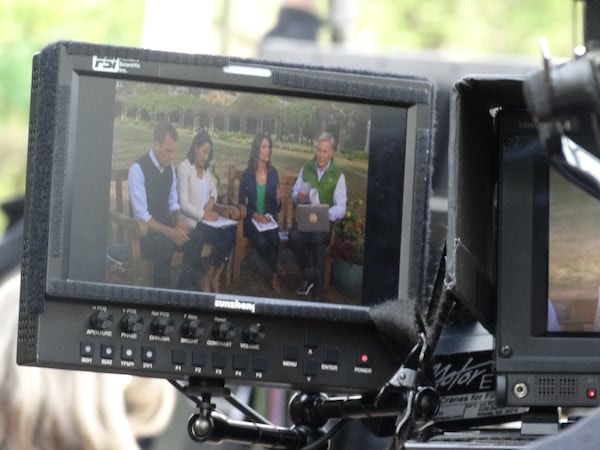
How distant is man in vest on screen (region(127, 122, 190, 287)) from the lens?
293cm

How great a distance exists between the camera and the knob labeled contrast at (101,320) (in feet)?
9.61

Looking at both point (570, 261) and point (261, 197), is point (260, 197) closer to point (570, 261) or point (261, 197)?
point (261, 197)

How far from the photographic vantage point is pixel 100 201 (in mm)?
2936

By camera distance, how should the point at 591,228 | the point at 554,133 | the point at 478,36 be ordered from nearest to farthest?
the point at 554,133
the point at 591,228
the point at 478,36

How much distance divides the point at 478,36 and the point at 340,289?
12604 millimetres

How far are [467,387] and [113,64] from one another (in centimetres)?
92

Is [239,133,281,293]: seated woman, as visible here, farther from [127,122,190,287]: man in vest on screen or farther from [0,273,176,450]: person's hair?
[0,273,176,450]: person's hair

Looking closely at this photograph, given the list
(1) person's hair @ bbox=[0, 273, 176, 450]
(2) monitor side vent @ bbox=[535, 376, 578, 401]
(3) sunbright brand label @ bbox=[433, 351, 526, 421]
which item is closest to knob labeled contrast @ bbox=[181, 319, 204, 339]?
(3) sunbright brand label @ bbox=[433, 351, 526, 421]

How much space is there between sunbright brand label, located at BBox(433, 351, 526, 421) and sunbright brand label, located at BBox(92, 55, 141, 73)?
0.84 m

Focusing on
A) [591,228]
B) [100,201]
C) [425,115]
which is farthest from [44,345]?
[591,228]

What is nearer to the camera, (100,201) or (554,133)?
(554,133)

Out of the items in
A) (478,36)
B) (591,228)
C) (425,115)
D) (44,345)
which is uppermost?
(478,36)

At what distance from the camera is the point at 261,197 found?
2939 mm

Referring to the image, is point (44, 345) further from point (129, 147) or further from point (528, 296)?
point (528, 296)
